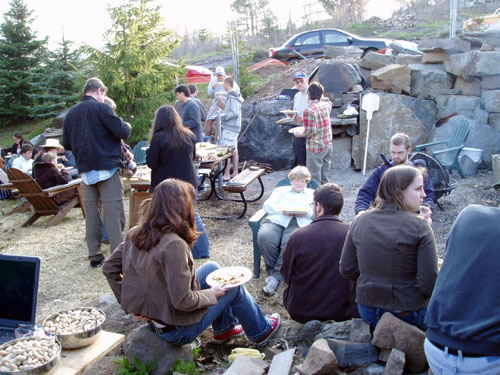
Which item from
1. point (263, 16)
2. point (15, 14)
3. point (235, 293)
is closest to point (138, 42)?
point (15, 14)

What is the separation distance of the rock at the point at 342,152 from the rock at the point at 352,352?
670 centimetres

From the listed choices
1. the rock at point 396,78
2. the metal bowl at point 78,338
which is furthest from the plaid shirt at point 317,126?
the metal bowl at point 78,338

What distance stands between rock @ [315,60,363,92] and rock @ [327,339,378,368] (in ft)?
24.8

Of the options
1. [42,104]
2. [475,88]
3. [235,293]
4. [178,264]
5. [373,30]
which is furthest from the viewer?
[373,30]

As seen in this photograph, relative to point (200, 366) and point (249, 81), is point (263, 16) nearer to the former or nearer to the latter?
point (249, 81)

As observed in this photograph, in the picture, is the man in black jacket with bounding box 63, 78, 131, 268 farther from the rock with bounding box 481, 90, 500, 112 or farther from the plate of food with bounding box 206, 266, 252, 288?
the rock with bounding box 481, 90, 500, 112

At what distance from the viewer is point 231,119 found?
8.36 meters

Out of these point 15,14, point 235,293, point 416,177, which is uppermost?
point 15,14

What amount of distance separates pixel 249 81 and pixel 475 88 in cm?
573

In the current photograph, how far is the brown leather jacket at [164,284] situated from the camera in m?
2.66

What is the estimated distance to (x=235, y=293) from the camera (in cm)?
325

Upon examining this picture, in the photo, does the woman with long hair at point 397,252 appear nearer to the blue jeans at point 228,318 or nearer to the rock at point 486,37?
the blue jeans at point 228,318

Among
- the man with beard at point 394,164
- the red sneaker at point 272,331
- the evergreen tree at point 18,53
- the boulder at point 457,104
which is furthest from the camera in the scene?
the evergreen tree at point 18,53

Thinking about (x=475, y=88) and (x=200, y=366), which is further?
(x=475, y=88)
